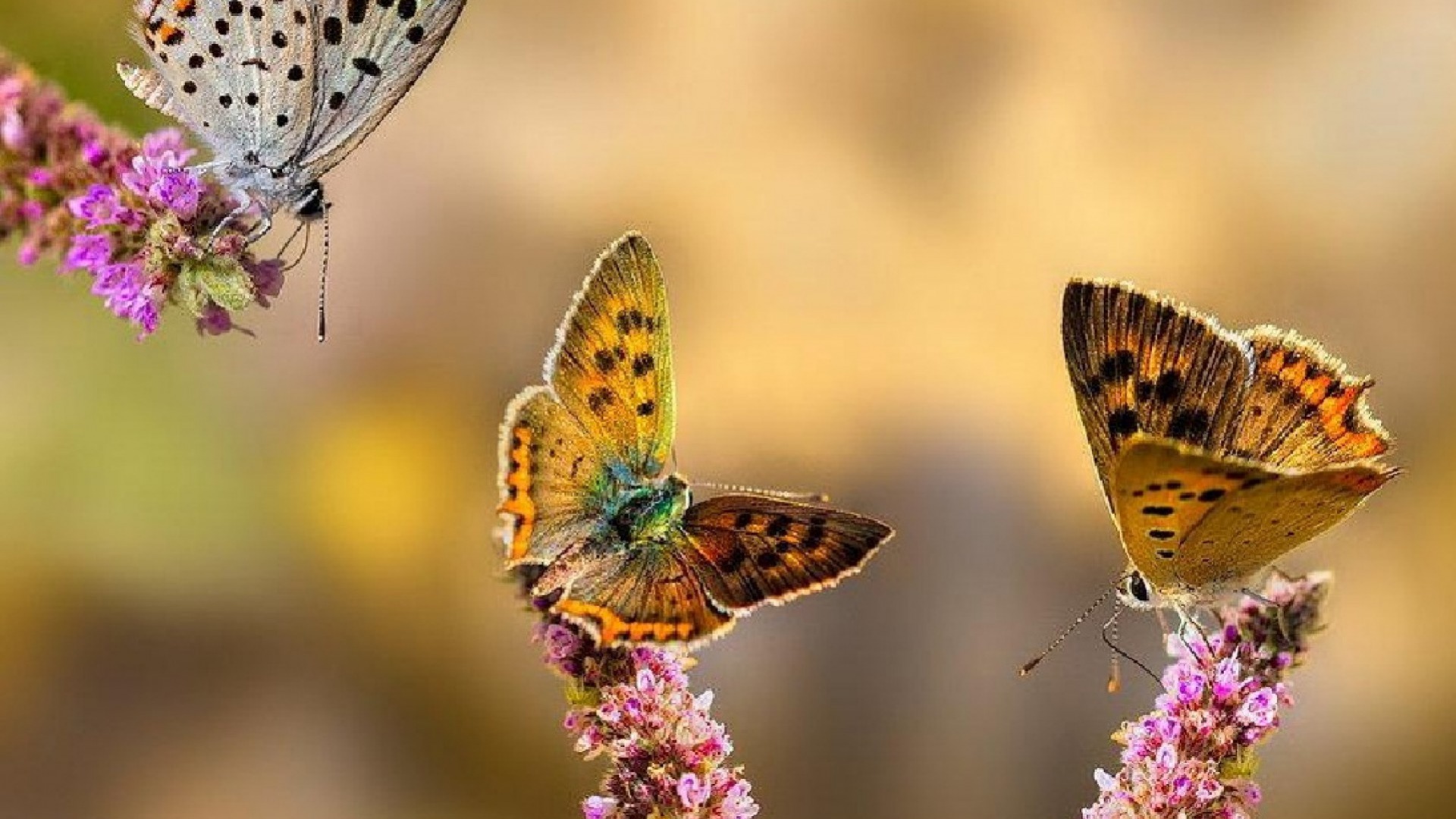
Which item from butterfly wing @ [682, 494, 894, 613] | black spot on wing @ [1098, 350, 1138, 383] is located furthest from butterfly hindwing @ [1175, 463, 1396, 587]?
butterfly wing @ [682, 494, 894, 613]

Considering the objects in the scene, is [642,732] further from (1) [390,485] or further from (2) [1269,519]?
(1) [390,485]

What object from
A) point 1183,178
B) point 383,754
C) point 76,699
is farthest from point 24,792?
point 1183,178

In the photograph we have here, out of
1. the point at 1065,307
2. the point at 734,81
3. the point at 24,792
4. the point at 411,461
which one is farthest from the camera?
the point at 734,81

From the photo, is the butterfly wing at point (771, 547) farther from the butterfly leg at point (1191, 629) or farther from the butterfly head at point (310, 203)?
the butterfly head at point (310, 203)

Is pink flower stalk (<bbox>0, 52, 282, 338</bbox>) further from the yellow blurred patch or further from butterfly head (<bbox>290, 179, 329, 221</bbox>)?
the yellow blurred patch

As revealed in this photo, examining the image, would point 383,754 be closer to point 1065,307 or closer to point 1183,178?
point 1065,307

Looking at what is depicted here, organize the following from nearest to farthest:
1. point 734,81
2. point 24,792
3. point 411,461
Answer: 1. point 24,792
2. point 411,461
3. point 734,81
